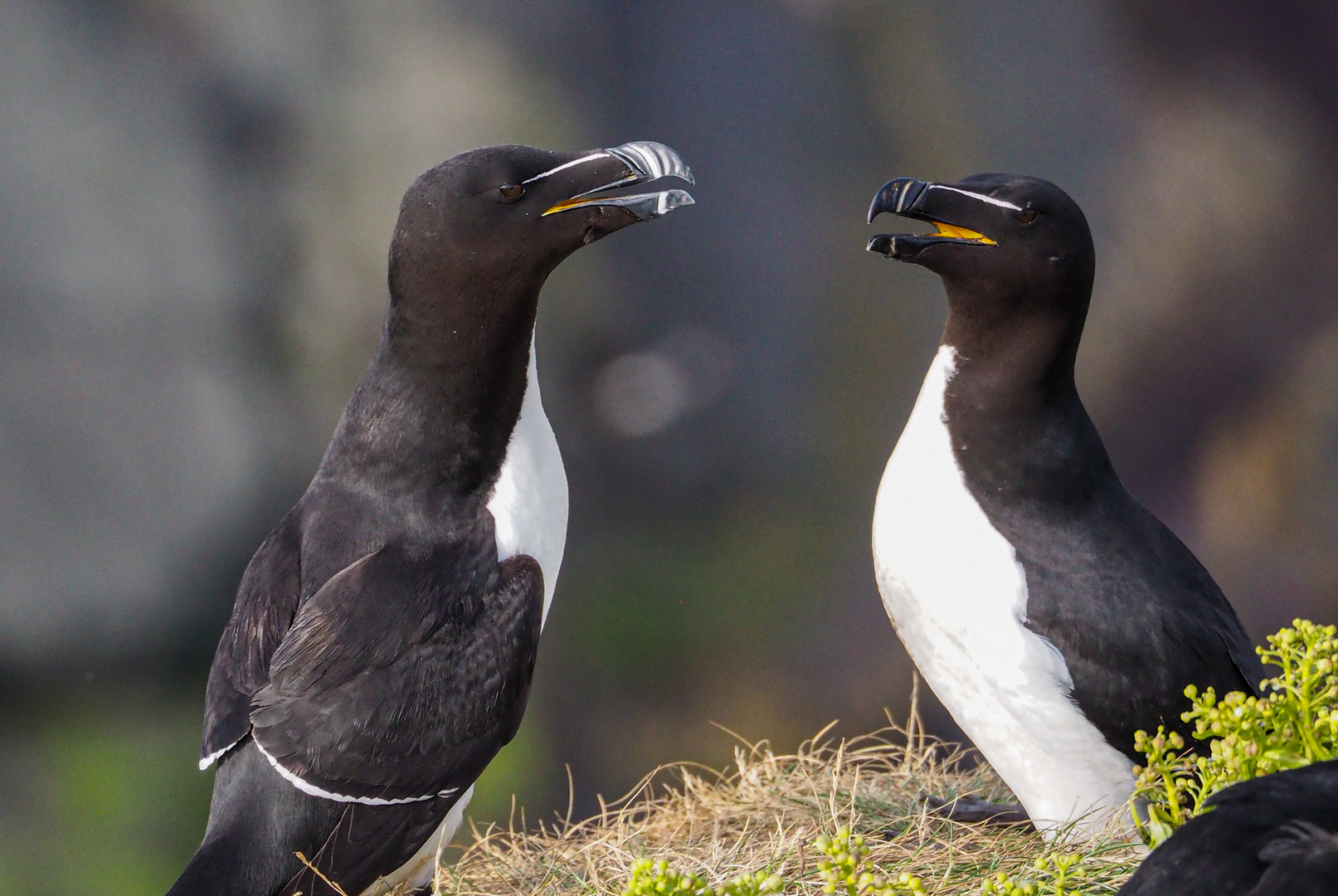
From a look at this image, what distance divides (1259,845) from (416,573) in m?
1.74

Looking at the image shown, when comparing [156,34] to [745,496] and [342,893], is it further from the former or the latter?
[342,893]

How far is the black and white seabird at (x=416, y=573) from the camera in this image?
282 cm

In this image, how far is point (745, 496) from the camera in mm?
6848

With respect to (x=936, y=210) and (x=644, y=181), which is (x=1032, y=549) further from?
(x=644, y=181)

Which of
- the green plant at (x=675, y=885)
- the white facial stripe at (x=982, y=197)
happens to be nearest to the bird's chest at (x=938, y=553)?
the white facial stripe at (x=982, y=197)

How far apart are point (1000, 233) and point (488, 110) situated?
3.93 meters

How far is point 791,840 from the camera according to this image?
309 centimetres

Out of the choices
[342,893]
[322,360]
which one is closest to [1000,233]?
[342,893]

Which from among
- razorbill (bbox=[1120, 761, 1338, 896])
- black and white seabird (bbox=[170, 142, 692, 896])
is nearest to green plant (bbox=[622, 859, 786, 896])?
razorbill (bbox=[1120, 761, 1338, 896])

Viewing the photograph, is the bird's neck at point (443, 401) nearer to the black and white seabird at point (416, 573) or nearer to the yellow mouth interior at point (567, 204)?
the black and white seabird at point (416, 573)

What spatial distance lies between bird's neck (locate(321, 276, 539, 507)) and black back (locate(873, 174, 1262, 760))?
3.17ft

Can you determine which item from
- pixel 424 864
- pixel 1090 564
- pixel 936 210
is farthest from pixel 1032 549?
pixel 424 864

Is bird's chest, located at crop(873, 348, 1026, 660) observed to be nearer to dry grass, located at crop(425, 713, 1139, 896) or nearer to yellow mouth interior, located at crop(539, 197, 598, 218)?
dry grass, located at crop(425, 713, 1139, 896)

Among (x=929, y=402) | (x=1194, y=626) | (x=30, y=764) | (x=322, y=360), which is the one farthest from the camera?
(x=322, y=360)
